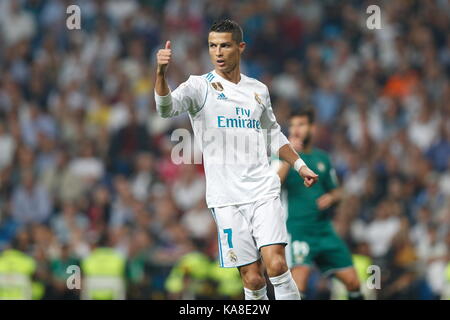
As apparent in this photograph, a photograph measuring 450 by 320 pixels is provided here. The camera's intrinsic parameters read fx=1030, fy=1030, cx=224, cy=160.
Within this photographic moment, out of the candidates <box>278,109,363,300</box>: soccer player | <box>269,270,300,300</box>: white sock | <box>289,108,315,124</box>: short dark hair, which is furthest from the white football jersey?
<box>289,108,315,124</box>: short dark hair

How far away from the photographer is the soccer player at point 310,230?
404 inches

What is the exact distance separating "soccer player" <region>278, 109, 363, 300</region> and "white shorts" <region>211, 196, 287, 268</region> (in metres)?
2.08

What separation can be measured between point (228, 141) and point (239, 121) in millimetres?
182

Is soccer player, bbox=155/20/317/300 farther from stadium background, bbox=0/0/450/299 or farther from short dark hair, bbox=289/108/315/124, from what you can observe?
stadium background, bbox=0/0/450/299

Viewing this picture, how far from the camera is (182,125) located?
52.8ft

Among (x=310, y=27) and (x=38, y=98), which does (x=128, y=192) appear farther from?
(x=310, y=27)

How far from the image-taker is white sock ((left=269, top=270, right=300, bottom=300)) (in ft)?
26.2

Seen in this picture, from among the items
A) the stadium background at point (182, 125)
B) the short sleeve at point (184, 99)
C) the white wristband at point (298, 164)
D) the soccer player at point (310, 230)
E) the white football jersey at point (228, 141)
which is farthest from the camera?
the stadium background at point (182, 125)

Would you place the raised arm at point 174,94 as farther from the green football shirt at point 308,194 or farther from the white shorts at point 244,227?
the green football shirt at point 308,194

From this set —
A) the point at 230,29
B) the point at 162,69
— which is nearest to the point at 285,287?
the point at 162,69

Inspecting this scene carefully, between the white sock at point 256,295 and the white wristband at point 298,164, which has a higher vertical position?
the white wristband at point 298,164

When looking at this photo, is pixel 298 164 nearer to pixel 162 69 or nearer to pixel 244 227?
pixel 244 227

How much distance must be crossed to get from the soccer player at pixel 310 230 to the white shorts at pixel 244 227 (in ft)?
6.82

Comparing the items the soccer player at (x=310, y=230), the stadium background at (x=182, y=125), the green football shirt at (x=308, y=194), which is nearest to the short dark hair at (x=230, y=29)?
the soccer player at (x=310, y=230)
